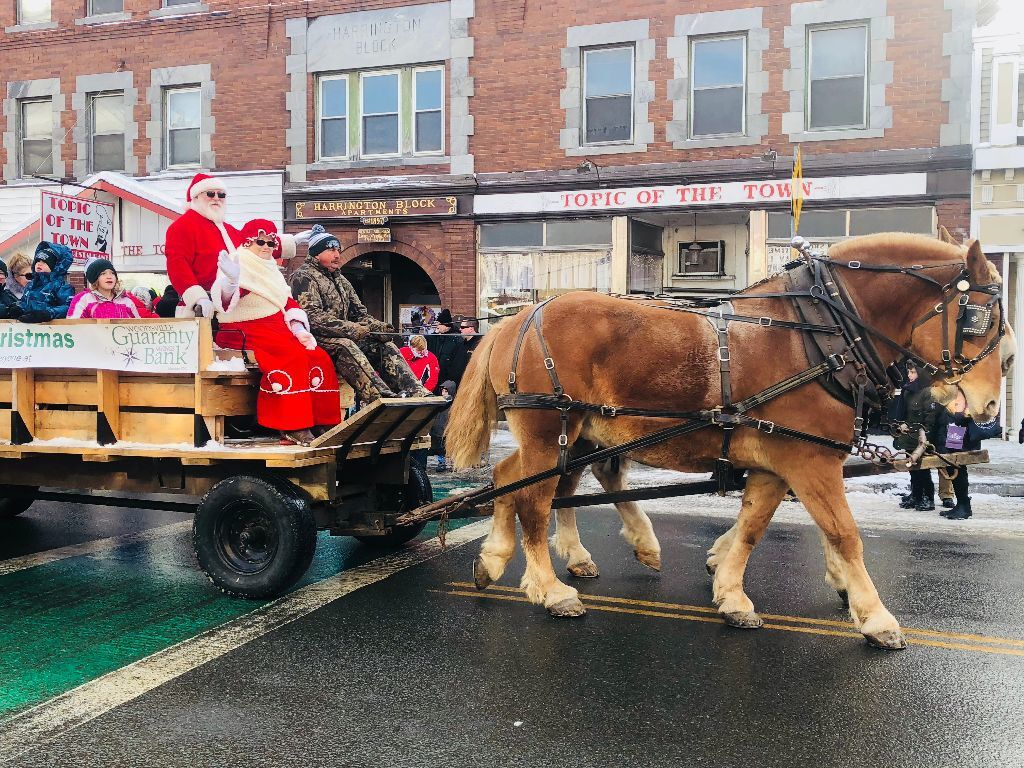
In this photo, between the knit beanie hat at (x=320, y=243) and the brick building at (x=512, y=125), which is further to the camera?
the brick building at (x=512, y=125)

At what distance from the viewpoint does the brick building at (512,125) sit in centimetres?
1493

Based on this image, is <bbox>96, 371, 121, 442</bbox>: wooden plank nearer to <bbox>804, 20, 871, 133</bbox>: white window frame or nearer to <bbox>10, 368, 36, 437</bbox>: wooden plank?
<bbox>10, 368, 36, 437</bbox>: wooden plank

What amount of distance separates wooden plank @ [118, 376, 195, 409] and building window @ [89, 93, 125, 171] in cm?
1500

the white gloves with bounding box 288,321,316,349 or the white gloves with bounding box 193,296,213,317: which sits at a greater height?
the white gloves with bounding box 193,296,213,317

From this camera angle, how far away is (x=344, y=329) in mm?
6430

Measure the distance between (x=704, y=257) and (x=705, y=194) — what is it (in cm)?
185

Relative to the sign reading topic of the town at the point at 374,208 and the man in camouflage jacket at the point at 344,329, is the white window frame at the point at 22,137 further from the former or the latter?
the man in camouflage jacket at the point at 344,329

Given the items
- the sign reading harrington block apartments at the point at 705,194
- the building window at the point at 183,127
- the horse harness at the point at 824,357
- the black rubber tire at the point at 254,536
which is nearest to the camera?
the horse harness at the point at 824,357

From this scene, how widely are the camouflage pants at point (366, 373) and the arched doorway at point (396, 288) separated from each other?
1221cm

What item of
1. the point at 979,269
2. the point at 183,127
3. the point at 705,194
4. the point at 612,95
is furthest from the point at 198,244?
the point at 183,127

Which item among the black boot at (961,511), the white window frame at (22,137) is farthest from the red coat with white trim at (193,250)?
the white window frame at (22,137)

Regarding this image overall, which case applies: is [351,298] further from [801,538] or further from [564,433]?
[801,538]

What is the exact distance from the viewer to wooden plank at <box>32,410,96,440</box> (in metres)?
6.27

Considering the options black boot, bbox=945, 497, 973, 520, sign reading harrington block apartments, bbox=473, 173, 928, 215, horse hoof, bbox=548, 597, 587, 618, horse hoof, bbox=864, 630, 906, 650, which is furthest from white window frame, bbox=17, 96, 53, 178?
horse hoof, bbox=864, 630, 906, 650
